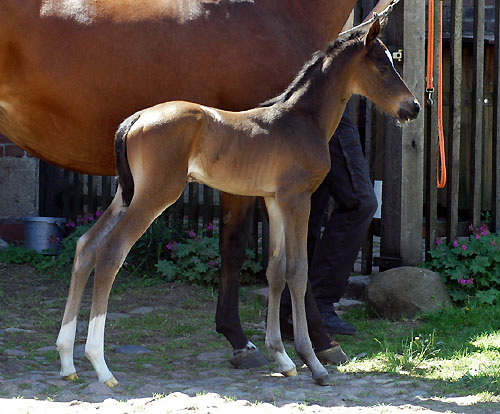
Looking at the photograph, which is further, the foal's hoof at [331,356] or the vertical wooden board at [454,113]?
the vertical wooden board at [454,113]

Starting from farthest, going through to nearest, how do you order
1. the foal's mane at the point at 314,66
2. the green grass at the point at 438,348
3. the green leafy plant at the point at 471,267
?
the green leafy plant at the point at 471,267, the foal's mane at the point at 314,66, the green grass at the point at 438,348

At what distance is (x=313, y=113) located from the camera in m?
3.90

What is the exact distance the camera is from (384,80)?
3934 millimetres

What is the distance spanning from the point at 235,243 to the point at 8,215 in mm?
4130

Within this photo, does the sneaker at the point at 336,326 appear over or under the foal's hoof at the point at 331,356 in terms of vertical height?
over

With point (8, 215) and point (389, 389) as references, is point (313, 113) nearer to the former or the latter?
point (389, 389)

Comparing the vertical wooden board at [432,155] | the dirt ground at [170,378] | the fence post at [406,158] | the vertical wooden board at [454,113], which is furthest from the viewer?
the vertical wooden board at [454,113]

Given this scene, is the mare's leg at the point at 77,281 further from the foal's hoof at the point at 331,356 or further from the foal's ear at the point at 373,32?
the foal's ear at the point at 373,32

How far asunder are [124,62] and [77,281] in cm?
112

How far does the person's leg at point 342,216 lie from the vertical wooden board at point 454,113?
162cm

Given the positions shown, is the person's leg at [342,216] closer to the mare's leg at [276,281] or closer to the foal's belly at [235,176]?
the mare's leg at [276,281]

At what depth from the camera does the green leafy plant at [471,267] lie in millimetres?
5535

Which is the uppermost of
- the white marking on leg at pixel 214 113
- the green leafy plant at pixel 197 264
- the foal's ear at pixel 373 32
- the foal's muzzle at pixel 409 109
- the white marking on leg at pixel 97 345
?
the foal's ear at pixel 373 32

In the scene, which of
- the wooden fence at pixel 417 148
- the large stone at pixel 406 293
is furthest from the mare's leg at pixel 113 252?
the wooden fence at pixel 417 148
